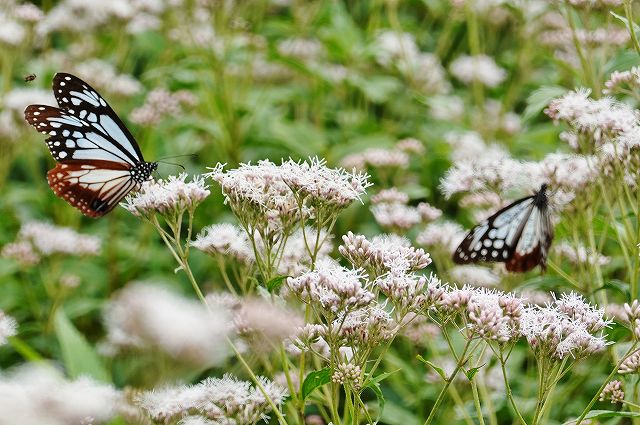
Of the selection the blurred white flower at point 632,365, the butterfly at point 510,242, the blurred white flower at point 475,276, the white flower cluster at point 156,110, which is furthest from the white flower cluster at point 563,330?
the white flower cluster at point 156,110

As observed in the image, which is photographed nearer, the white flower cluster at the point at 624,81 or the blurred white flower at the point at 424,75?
the white flower cluster at the point at 624,81

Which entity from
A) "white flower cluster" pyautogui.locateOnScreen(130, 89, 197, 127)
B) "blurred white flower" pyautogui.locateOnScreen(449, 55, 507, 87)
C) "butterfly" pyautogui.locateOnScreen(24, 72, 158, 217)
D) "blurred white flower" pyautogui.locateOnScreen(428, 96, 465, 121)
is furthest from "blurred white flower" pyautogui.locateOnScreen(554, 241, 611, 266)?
"blurred white flower" pyautogui.locateOnScreen(449, 55, 507, 87)

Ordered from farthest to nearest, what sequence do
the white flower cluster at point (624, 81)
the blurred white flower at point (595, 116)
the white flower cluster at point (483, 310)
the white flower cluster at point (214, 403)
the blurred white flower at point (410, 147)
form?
1. the blurred white flower at point (410, 147)
2. the white flower cluster at point (624, 81)
3. the blurred white flower at point (595, 116)
4. the white flower cluster at point (214, 403)
5. the white flower cluster at point (483, 310)

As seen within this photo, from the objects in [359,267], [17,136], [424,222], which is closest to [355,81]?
[424,222]

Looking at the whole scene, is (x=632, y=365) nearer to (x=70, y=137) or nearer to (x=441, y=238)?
(x=441, y=238)

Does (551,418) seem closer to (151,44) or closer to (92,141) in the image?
(92,141)

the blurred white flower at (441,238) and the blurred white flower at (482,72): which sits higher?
the blurred white flower at (482,72)

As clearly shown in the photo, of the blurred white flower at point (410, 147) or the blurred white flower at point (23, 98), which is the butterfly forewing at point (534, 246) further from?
the blurred white flower at point (23, 98)

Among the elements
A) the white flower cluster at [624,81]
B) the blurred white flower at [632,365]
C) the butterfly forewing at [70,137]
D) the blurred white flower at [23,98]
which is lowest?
the blurred white flower at [632,365]

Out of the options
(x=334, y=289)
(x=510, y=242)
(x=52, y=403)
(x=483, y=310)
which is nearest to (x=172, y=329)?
(x=334, y=289)
